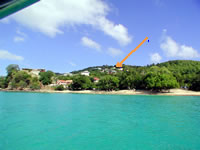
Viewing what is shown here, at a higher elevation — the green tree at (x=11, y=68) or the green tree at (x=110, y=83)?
the green tree at (x=11, y=68)

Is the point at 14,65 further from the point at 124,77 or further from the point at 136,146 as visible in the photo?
the point at 136,146

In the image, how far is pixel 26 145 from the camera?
9.05 metres

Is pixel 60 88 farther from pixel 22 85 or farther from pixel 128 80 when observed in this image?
pixel 128 80

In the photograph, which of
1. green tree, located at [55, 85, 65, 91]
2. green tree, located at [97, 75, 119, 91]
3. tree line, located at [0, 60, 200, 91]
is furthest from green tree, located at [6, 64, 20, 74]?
green tree, located at [97, 75, 119, 91]

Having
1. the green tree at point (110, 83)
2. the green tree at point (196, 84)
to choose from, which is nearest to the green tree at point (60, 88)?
the green tree at point (110, 83)

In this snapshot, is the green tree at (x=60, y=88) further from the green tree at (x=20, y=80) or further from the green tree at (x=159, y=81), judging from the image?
the green tree at (x=159, y=81)

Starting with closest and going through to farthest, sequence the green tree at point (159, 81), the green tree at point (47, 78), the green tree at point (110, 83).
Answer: the green tree at point (159, 81) → the green tree at point (110, 83) → the green tree at point (47, 78)

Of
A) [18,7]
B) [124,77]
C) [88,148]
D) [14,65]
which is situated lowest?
[88,148]

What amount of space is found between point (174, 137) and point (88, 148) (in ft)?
19.2

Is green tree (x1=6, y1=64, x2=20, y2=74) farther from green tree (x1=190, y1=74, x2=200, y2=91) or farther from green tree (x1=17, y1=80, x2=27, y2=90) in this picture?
green tree (x1=190, y1=74, x2=200, y2=91)

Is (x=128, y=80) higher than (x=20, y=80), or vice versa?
(x=20, y=80)

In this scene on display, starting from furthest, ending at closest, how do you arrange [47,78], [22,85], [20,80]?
[47,78]
[20,80]
[22,85]

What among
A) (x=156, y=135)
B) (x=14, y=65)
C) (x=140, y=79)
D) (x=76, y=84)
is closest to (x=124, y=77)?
(x=140, y=79)

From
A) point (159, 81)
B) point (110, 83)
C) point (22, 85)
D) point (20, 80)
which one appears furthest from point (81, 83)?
point (159, 81)
